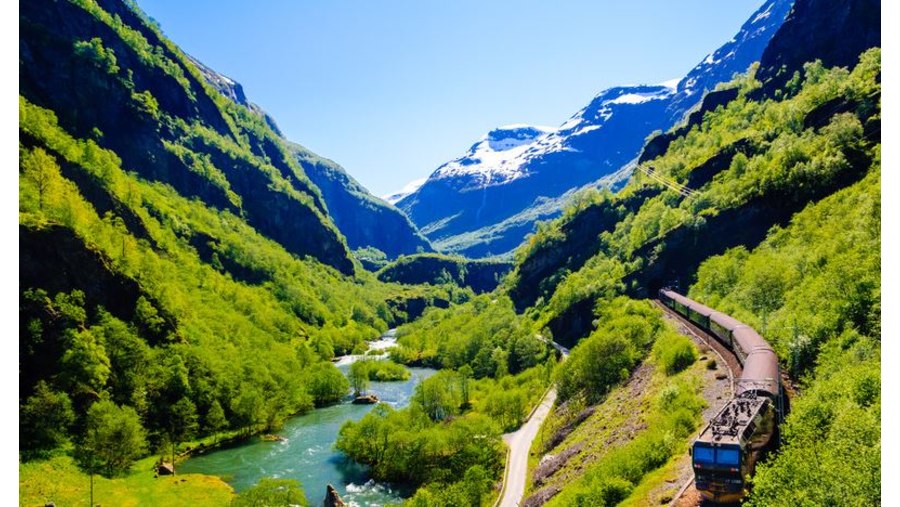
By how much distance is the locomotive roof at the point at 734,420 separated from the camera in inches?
1145

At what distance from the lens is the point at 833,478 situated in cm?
→ 2319

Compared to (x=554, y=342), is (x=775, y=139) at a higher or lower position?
higher

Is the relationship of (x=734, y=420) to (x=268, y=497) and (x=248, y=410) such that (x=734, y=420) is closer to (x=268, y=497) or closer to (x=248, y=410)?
(x=268, y=497)

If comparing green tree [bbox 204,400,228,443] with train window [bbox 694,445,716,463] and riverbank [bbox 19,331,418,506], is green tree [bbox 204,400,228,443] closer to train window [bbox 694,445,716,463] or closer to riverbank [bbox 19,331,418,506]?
riverbank [bbox 19,331,418,506]

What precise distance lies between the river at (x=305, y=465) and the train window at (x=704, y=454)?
5133 centimetres

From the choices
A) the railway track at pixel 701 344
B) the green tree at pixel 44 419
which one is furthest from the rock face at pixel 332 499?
the railway track at pixel 701 344

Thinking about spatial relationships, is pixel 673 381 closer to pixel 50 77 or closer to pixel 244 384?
pixel 244 384

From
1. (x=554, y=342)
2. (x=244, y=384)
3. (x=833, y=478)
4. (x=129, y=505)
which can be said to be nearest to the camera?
(x=833, y=478)

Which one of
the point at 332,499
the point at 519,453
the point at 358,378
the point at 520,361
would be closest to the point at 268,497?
the point at 332,499

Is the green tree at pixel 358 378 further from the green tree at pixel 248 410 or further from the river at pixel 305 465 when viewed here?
the green tree at pixel 248 410

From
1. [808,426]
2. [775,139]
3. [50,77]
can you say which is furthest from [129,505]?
[50,77]

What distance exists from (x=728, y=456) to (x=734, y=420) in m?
3.65

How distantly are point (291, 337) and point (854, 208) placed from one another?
157928 millimetres
